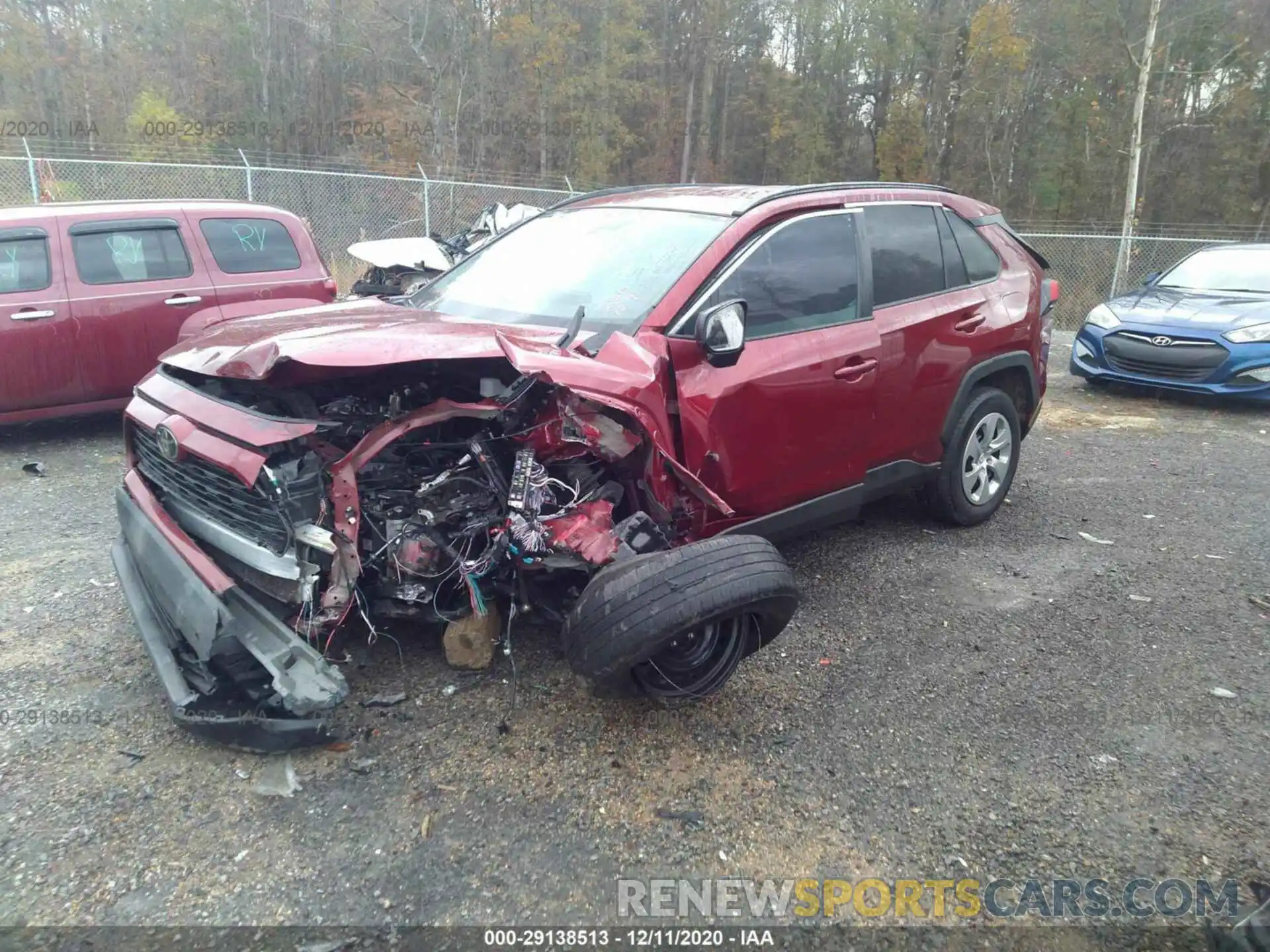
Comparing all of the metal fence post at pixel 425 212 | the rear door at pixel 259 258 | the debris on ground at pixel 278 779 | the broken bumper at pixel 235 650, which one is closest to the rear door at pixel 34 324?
the rear door at pixel 259 258

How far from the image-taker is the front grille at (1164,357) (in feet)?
26.5

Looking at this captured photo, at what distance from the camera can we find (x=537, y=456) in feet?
9.76

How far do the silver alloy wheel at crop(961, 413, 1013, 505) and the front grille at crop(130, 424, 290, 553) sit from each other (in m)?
3.58

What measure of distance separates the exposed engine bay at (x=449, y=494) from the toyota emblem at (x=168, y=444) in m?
0.22

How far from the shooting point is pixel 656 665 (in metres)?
2.81

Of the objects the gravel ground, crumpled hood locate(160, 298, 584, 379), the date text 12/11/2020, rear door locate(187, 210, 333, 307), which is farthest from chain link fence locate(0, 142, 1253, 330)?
the date text 12/11/2020

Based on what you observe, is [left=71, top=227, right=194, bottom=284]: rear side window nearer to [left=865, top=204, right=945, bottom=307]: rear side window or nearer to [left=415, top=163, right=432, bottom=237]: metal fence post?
[left=865, top=204, right=945, bottom=307]: rear side window

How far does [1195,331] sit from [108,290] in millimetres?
9610

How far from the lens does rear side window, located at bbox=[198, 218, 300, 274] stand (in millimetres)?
6469

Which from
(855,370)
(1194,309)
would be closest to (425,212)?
(1194,309)

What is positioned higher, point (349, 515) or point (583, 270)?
point (583, 270)

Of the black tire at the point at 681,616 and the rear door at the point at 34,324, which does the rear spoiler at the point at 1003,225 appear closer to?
the black tire at the point at 681,616

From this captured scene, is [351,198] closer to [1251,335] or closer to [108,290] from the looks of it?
[108,290]

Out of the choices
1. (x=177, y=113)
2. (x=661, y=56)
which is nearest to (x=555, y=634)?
(x=177, y=113)
